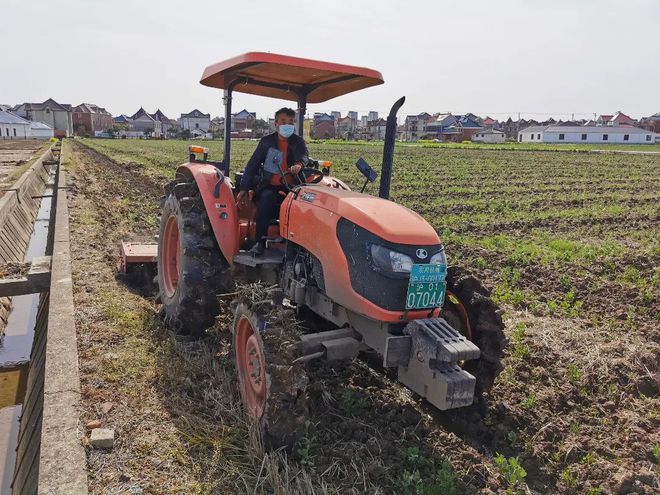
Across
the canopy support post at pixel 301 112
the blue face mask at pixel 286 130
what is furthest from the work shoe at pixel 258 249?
the canopy support post at pixel 301 112

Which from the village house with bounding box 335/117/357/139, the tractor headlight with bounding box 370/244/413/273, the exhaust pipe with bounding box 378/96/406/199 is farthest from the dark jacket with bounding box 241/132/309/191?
the village house with bounding box 335/117/357/139

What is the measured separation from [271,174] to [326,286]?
131 centimetres

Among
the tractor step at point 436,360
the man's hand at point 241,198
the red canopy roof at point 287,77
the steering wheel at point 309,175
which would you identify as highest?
the red canopy roof at point 287,77

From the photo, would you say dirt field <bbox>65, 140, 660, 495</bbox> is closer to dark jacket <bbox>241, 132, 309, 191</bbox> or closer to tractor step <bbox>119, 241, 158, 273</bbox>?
tractor step <bbox>119, 241, 158, 273</bbox>

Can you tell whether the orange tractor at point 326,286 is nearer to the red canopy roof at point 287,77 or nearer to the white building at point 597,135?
the red canopy roof at point 287,77

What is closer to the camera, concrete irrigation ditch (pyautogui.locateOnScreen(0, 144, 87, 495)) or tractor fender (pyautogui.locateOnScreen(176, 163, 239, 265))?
concrete irrigation ditch (pyautogui.locateOnScreen(0, 144, 87, 495))

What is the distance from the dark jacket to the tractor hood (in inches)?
38.0

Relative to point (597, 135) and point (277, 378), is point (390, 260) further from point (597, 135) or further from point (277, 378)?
point (597, 135)

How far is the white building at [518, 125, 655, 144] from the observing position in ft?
281

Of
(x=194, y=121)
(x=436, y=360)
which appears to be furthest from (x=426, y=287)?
(x=194, y=121)

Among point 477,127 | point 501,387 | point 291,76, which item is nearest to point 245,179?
point 291,76

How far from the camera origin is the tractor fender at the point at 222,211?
15.7ft

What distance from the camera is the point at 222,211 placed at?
482 cm

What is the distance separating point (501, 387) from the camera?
4.33m
